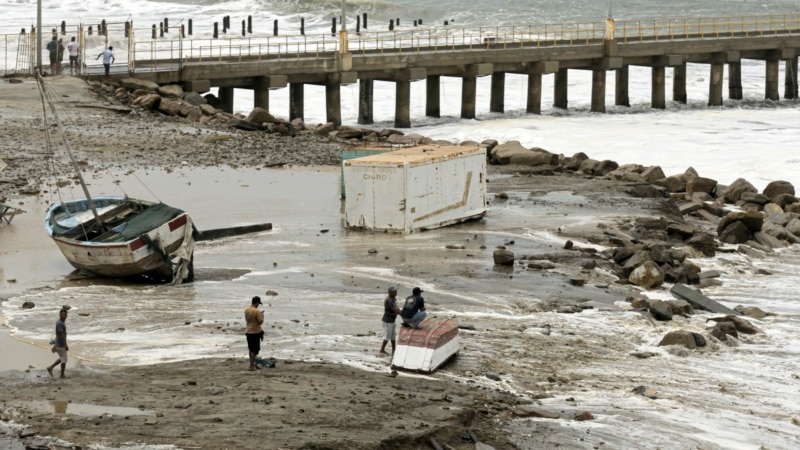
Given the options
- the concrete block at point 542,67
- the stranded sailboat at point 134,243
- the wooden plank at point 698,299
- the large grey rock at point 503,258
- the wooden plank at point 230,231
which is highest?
the concrete block at point 542,67

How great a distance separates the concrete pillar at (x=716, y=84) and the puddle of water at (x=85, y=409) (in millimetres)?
43803

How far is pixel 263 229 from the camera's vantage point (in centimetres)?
2564

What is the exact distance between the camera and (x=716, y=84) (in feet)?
178

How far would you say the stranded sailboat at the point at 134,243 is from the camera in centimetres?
2086

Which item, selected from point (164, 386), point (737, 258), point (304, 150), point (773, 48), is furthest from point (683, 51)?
point (164, 386)

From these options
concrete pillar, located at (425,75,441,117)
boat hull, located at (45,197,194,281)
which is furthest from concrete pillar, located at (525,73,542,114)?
boat hull, located at (45,197,194,281)

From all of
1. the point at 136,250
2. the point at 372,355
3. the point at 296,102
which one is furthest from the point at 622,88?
the point at 372,355

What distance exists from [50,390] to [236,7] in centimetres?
7631

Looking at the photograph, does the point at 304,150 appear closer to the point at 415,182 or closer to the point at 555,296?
the point at 415,182

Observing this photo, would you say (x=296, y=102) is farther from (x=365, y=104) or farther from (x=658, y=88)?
(x=658, y=88)

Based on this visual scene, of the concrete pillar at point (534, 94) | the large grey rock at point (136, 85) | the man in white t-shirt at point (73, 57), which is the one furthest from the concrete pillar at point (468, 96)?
the man in white t-shirt at point (73, 57)

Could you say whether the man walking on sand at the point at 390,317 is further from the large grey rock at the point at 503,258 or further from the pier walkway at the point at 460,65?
the pier walkway at the point at 460,65

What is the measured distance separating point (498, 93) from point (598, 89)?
386cm

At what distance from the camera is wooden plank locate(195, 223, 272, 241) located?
24.8 meters
